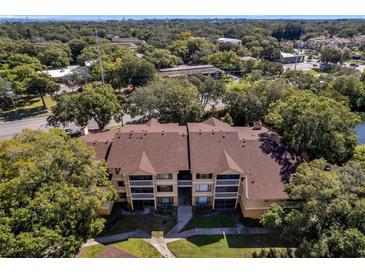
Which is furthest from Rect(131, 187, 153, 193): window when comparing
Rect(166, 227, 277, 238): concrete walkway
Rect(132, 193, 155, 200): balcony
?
Rect(166, 227, 277, 238): concrete walkway

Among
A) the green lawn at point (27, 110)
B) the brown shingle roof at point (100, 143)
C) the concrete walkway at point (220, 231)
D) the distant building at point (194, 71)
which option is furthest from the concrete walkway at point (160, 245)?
the distant building at point (194, 71)

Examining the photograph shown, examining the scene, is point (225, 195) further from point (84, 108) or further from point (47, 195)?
point (84, 108)

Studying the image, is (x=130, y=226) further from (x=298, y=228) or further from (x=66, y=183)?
(x=298, y=228)

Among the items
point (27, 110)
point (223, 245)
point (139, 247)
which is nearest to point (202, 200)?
point (223, 245)

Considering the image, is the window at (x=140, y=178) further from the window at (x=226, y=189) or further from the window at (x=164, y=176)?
the window at (x=226, y=189)

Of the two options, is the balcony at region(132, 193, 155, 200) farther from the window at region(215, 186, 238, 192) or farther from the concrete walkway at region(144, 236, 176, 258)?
the window at region(215, 186, 238, 192)

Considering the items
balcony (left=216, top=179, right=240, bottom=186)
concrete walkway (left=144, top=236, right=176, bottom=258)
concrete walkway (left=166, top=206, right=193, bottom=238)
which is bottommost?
concrete walkway (left=144, top=236, right=176, bottom=258)
